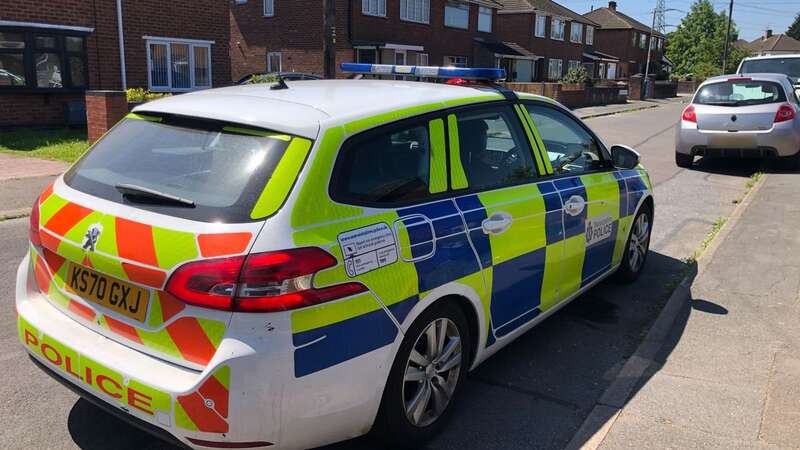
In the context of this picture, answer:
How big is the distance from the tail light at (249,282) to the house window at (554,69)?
4643 cm

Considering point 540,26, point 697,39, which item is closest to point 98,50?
point 540,26

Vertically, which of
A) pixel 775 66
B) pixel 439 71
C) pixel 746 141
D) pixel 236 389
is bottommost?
pixel 236 389

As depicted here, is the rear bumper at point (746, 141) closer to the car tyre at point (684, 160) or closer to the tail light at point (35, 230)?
the car tyre at point (684, 160)

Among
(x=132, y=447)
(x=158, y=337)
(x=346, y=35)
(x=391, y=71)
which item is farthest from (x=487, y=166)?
(x=346, y=35)

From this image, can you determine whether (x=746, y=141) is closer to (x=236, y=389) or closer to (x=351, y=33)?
(x=236, y=389)

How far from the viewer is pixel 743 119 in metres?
11.0

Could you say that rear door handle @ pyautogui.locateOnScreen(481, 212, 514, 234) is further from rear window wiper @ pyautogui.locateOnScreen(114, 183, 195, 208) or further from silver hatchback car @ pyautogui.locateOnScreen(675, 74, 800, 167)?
silver hatchback car @ pyautogui.locateOnScreen(675, 74, 800, 167)

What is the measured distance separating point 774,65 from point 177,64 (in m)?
15.0

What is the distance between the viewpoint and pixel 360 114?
2861 millimetres

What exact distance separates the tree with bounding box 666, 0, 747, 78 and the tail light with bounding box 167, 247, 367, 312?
3040 inches

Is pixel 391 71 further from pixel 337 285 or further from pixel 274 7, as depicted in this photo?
pixel 274 7

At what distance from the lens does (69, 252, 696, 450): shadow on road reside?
3.15 meters

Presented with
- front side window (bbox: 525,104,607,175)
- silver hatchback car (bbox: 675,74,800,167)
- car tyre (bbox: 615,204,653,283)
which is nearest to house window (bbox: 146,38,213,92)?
silver hatchback car (bbox: 675,74,800,167)

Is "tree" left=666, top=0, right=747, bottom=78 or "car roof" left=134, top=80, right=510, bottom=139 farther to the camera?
"tree" left=666, top=0, right=747, bottom=78
